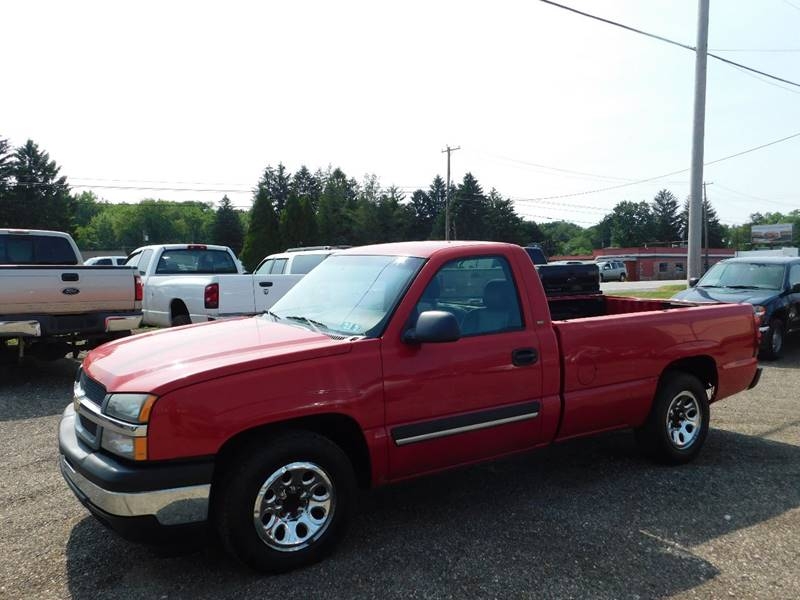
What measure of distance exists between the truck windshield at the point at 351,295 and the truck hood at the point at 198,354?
0.19 meters

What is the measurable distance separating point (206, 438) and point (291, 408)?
440 millimetres

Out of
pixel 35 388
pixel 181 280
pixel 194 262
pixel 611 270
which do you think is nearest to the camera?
pixel 35 388

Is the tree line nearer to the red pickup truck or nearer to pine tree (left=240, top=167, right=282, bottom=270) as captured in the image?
pine tree (left=240, top=167, right=282, bottom=270)

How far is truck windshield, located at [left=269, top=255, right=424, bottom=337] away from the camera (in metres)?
3.69

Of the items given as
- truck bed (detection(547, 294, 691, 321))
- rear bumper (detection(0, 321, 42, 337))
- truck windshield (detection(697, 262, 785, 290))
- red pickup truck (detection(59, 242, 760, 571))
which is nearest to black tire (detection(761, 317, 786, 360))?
truck windshield (detection(697, 262, 785, 290))

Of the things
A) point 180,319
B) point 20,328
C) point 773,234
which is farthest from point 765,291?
point 773,234

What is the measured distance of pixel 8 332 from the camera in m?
7.25

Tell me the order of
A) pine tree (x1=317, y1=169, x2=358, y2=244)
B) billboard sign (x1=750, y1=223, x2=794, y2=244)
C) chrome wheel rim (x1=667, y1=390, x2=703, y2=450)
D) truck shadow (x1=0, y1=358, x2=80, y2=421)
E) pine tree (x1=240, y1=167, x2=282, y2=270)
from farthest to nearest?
billboard sign (x1=750, y1=223, x2=794, y2=244) → pine tree (x1=317, y1=169, x2=358, y2=244) → pine tree (x1=240, y1=167, x2=282, y2=270) → truck shadow (x1=0, y1=358, x2=80, y2=421) → chrome wheel rim (x1=667, y1=390, x2=703, y2=450)

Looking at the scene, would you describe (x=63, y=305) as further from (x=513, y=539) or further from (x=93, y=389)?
(x=513, y=539)

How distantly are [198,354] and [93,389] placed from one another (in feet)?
2.17

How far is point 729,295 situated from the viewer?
10.5 meters

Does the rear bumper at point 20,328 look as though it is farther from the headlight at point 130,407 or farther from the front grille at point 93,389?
the headlight at point 130,407

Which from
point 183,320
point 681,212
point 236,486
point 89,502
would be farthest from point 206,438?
point 681,212

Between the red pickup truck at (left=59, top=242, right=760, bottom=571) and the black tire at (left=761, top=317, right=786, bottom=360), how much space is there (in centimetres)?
631
